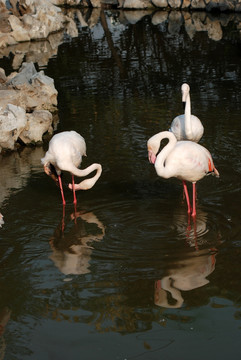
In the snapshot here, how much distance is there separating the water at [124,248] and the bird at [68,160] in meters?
0.39

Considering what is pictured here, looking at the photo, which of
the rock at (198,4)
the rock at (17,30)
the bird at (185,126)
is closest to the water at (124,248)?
the bird at (185,126)

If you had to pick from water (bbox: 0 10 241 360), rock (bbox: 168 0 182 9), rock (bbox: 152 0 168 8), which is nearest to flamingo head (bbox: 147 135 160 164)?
water (bbox: 0 10 241 360)

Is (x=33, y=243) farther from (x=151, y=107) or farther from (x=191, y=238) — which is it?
(x=151, y=107)

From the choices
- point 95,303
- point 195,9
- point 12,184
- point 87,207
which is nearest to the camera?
point 95,303

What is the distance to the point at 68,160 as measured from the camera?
8.78 m

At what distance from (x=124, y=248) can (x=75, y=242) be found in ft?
2.65

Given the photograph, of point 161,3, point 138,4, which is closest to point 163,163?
point 161,3

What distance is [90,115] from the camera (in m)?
13.5

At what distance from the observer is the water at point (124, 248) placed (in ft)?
18.7

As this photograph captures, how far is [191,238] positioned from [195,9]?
24.1 metres

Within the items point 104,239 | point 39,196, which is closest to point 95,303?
point 104,239

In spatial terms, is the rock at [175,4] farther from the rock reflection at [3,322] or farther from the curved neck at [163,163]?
the rock reflection at [3,322]

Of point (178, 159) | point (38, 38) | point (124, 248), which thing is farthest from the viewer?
point (38, 38)

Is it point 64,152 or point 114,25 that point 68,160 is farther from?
point 114,25
